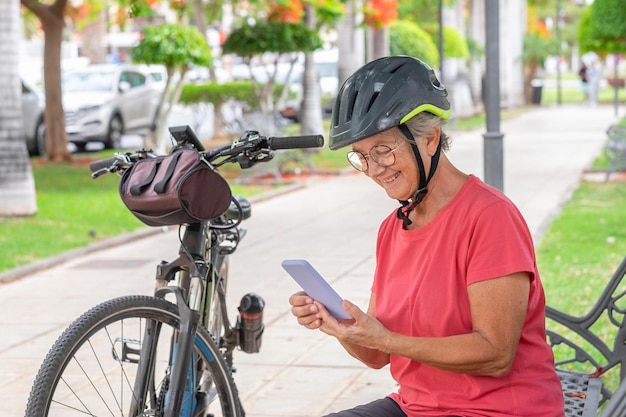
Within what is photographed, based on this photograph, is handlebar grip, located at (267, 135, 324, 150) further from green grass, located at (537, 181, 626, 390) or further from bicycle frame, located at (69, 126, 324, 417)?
green grass, located at (537, 181, 626, 390)

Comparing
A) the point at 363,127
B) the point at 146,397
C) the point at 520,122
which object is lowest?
the point at 520,122

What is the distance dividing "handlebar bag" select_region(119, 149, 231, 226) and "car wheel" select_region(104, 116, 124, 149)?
19.9m

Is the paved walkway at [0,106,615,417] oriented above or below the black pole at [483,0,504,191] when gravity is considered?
below

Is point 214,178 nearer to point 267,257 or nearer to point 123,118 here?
point 267,257

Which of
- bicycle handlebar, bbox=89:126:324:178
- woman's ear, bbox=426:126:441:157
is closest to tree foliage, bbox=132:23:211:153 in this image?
bicycle handlebar, bbox=89:126:324:178

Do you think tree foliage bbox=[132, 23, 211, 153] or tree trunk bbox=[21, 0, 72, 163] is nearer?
tree foliage bbox=[132, 23, 211, 153]

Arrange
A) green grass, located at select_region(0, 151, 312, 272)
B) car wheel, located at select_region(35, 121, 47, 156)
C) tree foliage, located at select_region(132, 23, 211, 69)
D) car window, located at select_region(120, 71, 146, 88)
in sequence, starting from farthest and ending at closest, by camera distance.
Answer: car window, located at select_region(120, 71, 146, 88)
car wheel, located at select_region(35, 121, 47, 156)
tree foliage, located at select_region(132, 23, 211, 69)
green grass, located at select_region(0, 151, 312, 272)

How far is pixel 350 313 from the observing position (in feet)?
9.87

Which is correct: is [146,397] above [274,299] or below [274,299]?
above

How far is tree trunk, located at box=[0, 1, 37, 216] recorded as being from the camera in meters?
12.5

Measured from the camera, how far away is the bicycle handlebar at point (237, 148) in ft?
11.6

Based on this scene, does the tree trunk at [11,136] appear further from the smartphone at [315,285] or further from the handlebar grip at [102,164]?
the smartphone at [315,285]

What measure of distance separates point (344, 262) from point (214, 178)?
20.3 feet

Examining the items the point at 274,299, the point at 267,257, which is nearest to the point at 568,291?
the point at 274,299
